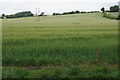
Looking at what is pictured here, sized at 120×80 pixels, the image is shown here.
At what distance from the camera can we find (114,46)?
13.6 metres

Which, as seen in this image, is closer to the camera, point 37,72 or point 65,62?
point 37,72

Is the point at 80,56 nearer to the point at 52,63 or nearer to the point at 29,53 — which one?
the point at 52,63

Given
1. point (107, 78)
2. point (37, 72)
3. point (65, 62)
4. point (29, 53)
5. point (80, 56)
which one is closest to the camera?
point (107, 78)

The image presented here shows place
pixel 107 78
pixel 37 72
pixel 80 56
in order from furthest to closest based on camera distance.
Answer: pixel 80 56 → pixel 37 72 → pixel 107 78

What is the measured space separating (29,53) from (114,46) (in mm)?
5131

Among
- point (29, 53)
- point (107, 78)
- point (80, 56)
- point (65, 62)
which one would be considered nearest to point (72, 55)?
point (80, 56)

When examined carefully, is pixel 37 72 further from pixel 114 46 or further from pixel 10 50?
pixel 114 46

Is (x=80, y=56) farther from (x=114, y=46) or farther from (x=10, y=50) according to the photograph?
(x=10, y=50)

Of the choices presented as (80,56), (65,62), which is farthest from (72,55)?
(65,62)

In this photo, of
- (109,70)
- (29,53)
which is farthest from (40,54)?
(109,70)

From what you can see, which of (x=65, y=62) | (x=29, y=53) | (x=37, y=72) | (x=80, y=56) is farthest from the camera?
(x=29, y=53)

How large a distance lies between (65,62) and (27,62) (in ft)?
5.95

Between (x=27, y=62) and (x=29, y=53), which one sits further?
(x=29, y=53)

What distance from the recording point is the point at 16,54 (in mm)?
11969
